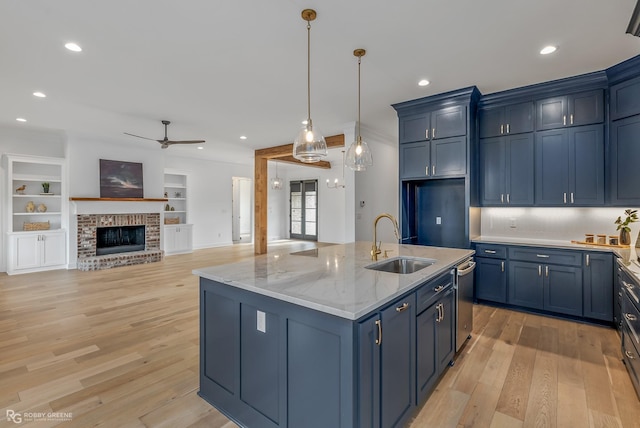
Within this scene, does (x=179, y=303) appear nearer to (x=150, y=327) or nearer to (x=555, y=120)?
(x=150, y=327)

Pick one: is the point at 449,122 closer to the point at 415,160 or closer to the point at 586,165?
the point at 415,160

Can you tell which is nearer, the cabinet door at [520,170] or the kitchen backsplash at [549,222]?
the kitchen backsplash at [549,222]

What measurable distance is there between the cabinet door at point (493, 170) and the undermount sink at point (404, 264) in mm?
2320

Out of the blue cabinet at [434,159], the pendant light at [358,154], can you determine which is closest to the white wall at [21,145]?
the pendant light at [358,154]

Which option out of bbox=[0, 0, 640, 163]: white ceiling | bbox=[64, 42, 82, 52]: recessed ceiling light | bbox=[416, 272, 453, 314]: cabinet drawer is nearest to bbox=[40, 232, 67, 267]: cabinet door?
bbox=[0, 0, 640, 163]: white ceiling

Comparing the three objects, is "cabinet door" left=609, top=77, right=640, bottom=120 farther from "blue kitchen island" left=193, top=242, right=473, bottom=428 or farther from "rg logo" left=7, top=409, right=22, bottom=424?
"rg logo" left=7, top=409, right=22, bottom=424

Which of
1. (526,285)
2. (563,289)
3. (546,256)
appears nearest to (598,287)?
(563,289)

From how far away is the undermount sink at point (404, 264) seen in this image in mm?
2594

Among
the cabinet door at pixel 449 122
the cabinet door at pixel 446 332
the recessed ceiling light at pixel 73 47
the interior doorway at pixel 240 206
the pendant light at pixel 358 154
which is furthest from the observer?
the interior doorway at pixel 240 206

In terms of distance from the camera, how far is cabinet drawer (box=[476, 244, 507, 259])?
156 inches

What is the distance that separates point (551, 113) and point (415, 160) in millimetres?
1718

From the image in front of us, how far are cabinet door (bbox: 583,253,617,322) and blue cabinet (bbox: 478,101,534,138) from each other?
1749 mm

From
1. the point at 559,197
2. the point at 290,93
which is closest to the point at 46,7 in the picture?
the point at 290,93

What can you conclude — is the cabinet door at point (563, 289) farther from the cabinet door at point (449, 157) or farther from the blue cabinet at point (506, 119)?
the blue cabinet at point (506, 119)
